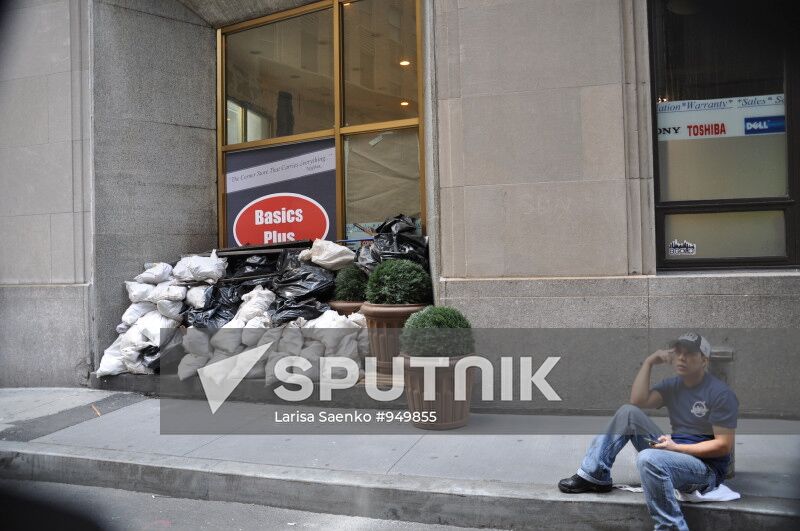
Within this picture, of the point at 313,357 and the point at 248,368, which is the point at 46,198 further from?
the point at 313,357

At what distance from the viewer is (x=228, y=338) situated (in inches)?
298

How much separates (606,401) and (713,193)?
233 centimetres

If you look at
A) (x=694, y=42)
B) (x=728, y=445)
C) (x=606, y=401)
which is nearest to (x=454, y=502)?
(x=728, y=445)

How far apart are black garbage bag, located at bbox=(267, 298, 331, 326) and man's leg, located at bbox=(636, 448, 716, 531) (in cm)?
442

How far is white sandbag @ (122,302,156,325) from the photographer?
852cm

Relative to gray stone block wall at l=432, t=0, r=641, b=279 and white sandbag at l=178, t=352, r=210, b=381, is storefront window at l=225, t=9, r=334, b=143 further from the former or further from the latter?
white sandbag at l=178, t=352, r=210, b=381

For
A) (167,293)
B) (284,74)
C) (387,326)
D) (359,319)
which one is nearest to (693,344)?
(387,326)

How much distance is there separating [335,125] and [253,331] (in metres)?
3.14

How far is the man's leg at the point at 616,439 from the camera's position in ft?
14.0

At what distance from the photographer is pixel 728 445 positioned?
3.95m

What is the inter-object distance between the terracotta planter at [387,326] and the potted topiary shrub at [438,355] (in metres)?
0.66

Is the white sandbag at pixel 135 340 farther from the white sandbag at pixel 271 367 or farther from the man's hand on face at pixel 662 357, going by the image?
the man's hand on face at pixel 662 357

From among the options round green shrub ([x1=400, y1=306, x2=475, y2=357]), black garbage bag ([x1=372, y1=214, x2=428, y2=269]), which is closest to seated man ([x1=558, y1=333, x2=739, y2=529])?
round green shrub ([x1=400, y1=306, x2=475, y2=357])

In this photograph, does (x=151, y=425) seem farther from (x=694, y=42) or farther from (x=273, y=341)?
(x=694, y=42)
